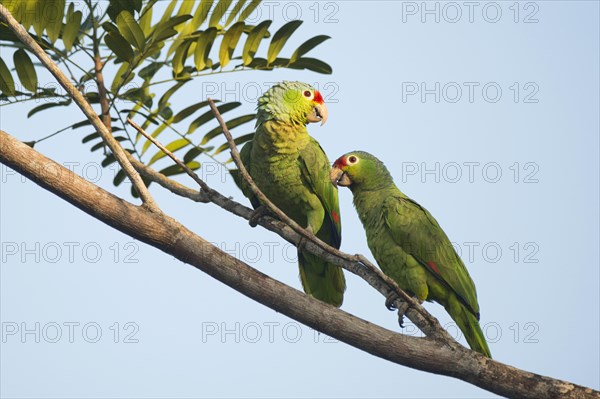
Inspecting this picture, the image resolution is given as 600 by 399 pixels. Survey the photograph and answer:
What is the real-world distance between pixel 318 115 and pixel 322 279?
3.57 ft

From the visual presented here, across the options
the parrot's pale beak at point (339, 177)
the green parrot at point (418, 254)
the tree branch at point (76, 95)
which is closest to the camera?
the tree branch at point (76, 95)

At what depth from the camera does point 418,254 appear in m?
4.29

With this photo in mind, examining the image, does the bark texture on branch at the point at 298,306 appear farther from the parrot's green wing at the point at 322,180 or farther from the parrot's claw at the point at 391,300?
the parrot's green wing at the point at 322,180

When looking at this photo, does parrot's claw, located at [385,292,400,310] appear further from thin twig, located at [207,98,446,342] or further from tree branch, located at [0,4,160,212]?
tree branch, located at [0,4,160,212]

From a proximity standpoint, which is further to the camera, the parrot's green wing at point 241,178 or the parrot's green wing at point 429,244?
the parrot's green wing at point 241,178

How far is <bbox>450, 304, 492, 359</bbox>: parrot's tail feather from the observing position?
13.1 ft

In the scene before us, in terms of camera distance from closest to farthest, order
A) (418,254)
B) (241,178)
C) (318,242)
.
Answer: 1. (318,242)
2. (418,254)
3. (241,178)

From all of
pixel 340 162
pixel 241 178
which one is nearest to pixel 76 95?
pixel 241 178

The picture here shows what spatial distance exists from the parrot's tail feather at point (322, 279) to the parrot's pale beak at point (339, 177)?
1.71 ft

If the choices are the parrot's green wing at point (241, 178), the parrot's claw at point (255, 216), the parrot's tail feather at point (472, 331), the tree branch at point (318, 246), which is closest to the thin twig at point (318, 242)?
the tree branch at point (318, 246)

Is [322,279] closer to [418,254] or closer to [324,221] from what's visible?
[324,221]

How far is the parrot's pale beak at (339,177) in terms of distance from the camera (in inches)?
180

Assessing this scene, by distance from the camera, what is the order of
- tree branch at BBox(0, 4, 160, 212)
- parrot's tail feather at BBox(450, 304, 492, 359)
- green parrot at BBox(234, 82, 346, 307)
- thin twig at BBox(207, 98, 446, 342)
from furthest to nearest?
1. green parrot at BBox(234, 82, 346, 307)
2. parrot's tail feather at BBox(450, 304, 492, 359)
3. thin twig at BBox(207, 98, 446, 342)
4. tree branch at BBox(0, 4, 160, 212)

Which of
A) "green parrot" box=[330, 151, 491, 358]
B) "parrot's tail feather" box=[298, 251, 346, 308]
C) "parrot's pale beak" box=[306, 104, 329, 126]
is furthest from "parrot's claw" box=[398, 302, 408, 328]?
"parrot's pale beak" box=[306, 104, 329, 126]
